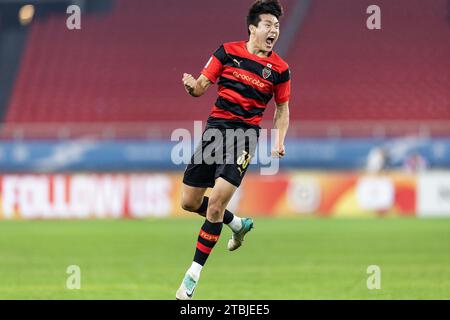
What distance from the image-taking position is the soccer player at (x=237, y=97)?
904 centimetres

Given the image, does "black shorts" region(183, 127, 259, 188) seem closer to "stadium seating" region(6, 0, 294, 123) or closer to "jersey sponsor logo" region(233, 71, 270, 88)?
"jersey sponsor logo" region(233, 71, 270, 88)

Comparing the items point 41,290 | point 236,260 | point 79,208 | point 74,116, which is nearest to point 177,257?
point 236,260

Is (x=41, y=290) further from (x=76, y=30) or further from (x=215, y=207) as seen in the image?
(x=76, y=30)

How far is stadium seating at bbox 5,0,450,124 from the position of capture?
28.8m

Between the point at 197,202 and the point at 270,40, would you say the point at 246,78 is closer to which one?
the point at 270,40

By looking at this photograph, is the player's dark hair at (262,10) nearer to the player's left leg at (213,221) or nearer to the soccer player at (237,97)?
the soccer player at (237,97)

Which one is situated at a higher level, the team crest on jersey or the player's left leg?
the team crest on jersey

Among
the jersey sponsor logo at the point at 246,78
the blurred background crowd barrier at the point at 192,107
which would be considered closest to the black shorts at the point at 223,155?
the jersey sponsor logo at the point at 246,78

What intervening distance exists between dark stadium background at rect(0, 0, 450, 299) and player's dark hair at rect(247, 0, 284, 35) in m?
4.92

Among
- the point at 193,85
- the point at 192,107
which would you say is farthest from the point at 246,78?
the point at 192,107

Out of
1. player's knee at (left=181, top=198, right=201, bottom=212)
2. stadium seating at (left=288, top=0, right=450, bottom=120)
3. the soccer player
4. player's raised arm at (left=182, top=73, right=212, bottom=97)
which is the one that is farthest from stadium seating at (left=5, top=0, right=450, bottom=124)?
player's raised arm at (left=182, top=73, right=212, bottom=97)

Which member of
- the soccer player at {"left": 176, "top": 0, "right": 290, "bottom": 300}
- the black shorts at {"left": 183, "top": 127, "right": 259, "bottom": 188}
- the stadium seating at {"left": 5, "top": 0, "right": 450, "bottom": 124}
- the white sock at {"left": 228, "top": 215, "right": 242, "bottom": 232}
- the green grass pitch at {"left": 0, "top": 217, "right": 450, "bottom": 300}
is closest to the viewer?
the soccer player at {"left": 176, "top": 0, "right": 290, "bottom": 300}

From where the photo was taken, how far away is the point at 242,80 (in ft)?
30.2

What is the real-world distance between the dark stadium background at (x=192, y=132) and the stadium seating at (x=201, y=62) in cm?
5
